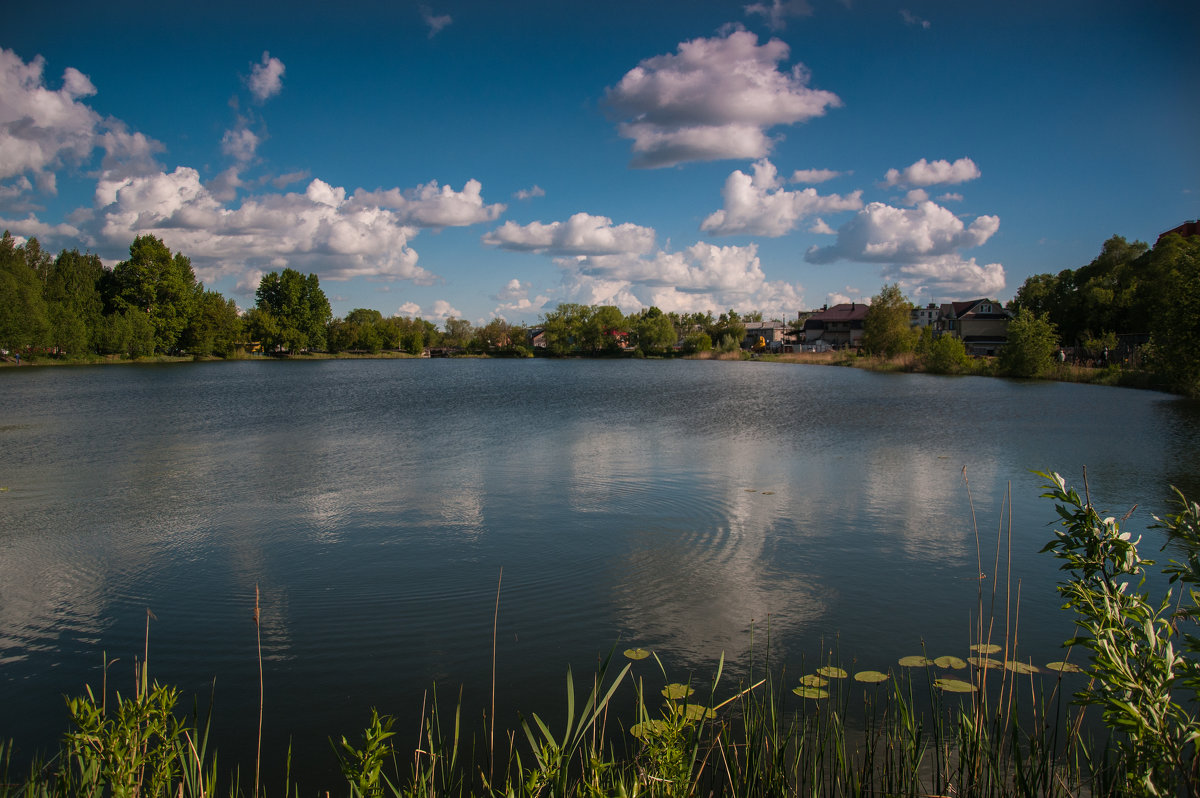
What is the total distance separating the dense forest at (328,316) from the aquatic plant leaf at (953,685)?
119 ft

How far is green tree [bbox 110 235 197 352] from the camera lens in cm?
8425

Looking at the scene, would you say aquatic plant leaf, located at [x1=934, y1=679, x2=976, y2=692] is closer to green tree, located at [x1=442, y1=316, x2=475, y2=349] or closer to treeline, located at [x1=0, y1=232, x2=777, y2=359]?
treeline, located at [x1=0, y1=232, x2=777, y2=359]

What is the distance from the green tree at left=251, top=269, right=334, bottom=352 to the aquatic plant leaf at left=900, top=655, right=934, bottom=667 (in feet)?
389

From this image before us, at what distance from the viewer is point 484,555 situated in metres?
9.21

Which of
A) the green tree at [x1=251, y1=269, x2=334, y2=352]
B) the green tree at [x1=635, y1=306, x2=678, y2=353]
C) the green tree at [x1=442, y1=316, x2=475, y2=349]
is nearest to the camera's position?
the green tree at [x1=251, y1=269, x2=334, y2=352]

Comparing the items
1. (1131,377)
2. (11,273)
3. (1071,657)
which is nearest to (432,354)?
(11,273)

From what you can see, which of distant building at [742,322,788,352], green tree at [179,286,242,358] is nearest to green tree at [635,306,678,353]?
distant building at [742,322,788,352]

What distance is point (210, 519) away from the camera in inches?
435

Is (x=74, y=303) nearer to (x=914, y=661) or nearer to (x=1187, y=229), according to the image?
(x=914, y=661)

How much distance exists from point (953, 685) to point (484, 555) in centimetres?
588

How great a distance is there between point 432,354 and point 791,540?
147 m

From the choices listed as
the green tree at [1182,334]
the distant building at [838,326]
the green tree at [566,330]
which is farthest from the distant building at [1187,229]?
the green tree at [566,330]

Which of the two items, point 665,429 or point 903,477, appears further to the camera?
point 665,429

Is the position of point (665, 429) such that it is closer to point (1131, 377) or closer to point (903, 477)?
point (903, 477)
